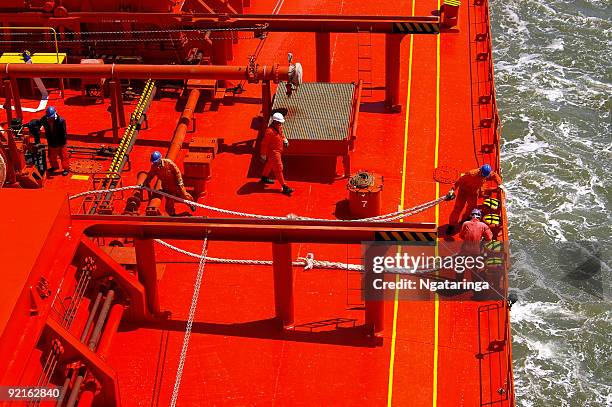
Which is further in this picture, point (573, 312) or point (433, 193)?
point (573, 312)

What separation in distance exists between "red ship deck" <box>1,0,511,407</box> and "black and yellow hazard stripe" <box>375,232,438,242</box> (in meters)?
1.73

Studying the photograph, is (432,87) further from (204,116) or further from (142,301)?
(142,301)

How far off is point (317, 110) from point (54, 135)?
4.68m

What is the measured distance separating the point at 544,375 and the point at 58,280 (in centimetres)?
970

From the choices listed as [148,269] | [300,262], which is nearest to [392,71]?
[300,262]

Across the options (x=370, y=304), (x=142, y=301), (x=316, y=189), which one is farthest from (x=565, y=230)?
(x=142, y=301)

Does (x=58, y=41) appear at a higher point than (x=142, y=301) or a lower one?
higher

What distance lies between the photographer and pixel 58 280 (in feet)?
37.8

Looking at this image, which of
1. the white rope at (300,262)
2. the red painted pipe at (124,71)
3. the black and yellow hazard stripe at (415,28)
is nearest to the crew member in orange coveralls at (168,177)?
the white rope at (300,262)

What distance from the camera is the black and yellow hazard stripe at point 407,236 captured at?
478 inches

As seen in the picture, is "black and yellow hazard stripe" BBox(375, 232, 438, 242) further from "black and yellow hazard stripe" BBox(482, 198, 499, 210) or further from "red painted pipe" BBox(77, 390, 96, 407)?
"red painted pipe" BBox(77, 390, 96, 407)

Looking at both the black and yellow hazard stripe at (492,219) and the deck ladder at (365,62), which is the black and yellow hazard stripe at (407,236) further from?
the deck ladder at (365,62)

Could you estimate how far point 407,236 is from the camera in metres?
12.2

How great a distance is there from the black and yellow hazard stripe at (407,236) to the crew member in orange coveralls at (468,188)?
92.9 inches
